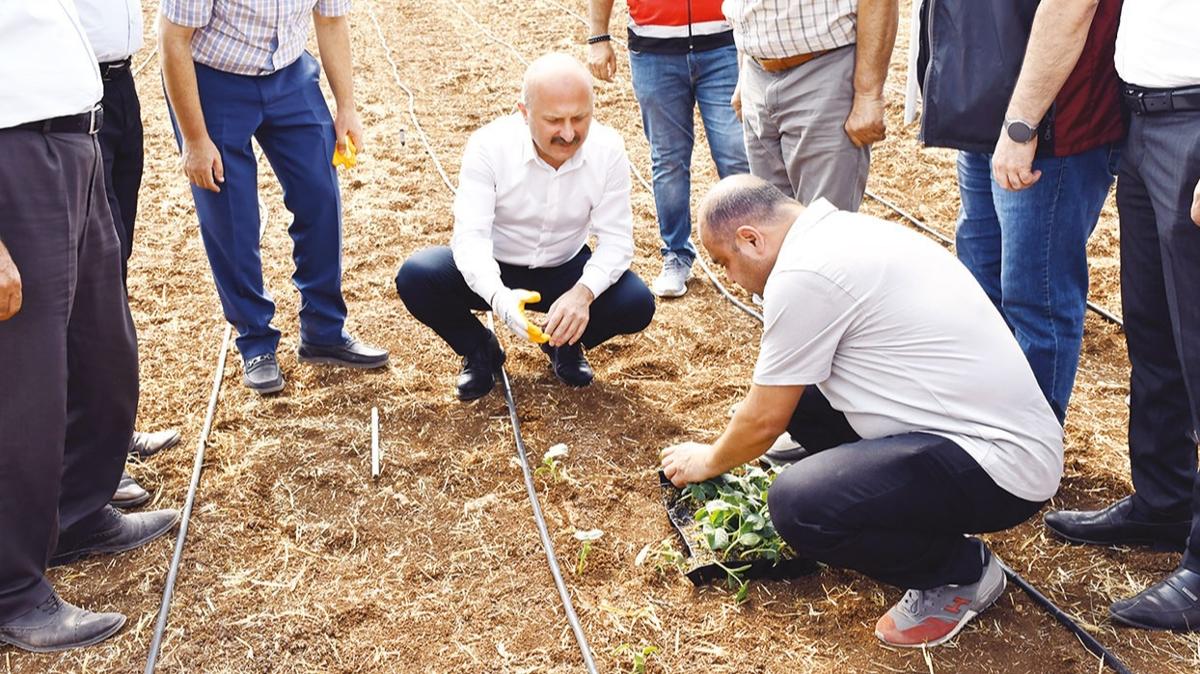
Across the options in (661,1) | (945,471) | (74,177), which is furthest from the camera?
(661,1)

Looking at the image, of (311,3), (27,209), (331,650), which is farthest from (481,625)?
(311,3)

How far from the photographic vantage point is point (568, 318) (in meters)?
3.46

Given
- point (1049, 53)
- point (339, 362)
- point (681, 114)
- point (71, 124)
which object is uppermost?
point (1049, 53)

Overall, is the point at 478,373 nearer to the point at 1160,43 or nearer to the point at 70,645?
the point at 70,645

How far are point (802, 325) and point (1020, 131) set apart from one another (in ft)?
2.77

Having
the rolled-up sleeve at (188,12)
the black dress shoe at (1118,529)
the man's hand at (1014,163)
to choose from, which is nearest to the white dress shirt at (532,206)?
the rolled-up sleeve at (188,12)

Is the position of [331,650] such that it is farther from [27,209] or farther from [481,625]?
[27,209]

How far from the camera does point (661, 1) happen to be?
4211 millimetres

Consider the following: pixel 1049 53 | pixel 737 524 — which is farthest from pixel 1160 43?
pixel 737 524

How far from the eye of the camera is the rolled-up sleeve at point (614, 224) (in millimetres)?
3656

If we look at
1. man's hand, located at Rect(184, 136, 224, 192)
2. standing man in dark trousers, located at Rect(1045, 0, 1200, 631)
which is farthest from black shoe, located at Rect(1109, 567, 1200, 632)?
man's hand, located at Rect(184, 136, 224, 192)

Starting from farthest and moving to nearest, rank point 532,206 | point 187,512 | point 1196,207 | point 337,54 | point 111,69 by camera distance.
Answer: point 337,54, point 532,206, point 111,69, point 187,512, point 1196,207

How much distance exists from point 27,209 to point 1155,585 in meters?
2.91

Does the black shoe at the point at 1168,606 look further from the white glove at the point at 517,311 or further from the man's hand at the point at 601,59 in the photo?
the man's hand at the point at 601,59
